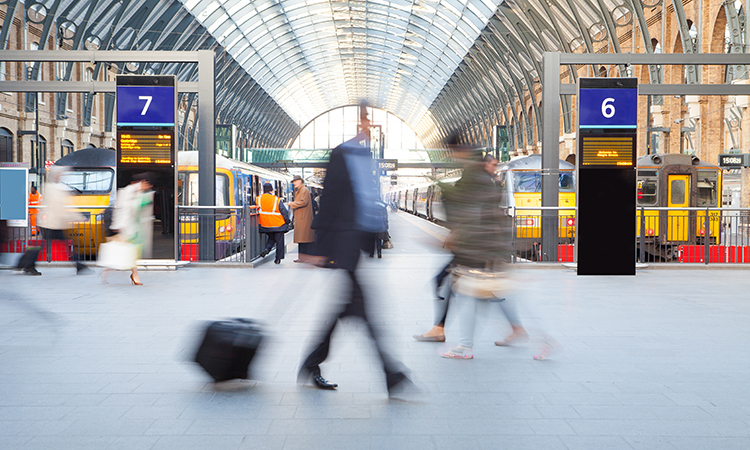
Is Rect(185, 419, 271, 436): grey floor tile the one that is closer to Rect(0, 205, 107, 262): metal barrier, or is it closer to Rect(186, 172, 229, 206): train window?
Rect(0, 205, 107, 262): metal barrier

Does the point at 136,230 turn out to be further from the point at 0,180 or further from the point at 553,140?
the point at 553,140

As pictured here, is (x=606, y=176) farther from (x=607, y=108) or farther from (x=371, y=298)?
(x=371, y=298)

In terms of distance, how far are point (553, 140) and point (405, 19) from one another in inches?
1332

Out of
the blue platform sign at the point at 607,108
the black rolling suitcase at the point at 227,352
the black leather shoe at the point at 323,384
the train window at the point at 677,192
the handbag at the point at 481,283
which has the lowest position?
the black leather shoe at the point at 323,384

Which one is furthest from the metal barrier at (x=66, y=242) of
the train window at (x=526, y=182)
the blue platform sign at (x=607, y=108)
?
the train window at (x=526, y=182)

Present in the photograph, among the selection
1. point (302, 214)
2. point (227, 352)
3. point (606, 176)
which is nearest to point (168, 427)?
point (227, 352)

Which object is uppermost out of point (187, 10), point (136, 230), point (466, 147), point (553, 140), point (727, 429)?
point (187, 10)

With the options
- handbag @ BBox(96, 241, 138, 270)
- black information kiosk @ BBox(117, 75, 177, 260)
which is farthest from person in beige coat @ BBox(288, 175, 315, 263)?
handbag @ BBox(96, 241, 138, 270)

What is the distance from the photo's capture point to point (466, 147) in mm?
5836

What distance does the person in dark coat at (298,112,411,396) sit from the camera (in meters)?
4.70

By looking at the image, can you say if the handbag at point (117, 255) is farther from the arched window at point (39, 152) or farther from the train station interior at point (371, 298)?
the arched window at point (39, 152)

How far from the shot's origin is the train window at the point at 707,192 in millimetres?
18469

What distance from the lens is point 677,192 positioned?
59.7 feet

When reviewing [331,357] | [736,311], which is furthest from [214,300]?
[736,311]
